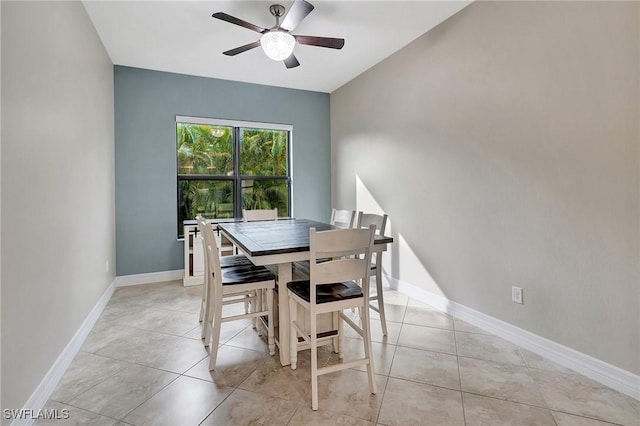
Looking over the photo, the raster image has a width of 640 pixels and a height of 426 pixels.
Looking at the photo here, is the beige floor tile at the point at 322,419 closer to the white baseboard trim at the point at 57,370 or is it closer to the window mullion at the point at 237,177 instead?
the white baseboard trim at the point at 57,370

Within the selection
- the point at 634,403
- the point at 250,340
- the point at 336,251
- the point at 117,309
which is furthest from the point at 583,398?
the point at 117,309

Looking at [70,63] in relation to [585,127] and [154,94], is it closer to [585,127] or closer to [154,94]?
[154,94]

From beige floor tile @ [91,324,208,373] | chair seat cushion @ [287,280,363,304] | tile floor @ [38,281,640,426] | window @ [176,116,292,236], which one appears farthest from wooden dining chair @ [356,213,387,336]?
window @ [176,116,292,236]

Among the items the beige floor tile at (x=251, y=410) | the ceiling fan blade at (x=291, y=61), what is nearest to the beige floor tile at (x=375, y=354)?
the beige floor tile at (x=251, y=410)

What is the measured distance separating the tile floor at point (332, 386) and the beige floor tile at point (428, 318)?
0.40ft

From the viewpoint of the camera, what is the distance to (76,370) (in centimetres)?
204

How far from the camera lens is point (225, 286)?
2.07m

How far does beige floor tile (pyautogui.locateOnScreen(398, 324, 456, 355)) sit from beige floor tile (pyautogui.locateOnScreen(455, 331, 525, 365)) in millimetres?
63

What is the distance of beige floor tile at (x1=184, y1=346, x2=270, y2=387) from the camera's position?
6.39ft

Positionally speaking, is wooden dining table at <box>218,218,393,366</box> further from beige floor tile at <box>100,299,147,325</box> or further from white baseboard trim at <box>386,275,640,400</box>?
beige floor tile at <box>100,299,147,325</box>

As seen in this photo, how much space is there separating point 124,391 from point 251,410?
0.78 m

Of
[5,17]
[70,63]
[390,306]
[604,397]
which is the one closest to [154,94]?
[70,63]

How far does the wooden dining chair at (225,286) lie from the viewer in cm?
204

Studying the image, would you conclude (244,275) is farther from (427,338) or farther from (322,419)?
(427,338)
